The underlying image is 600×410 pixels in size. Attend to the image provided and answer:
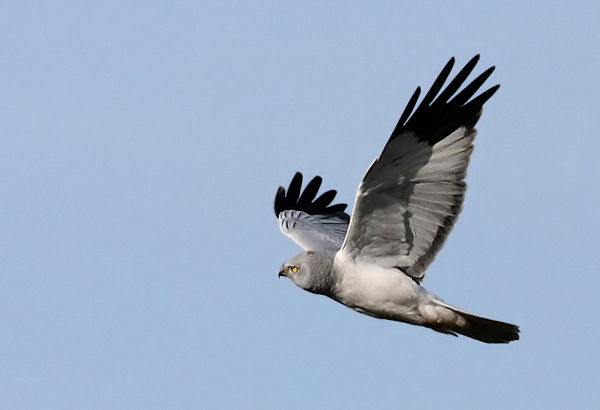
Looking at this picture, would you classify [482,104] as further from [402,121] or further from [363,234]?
[363,234]

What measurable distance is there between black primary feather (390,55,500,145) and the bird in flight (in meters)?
0.01

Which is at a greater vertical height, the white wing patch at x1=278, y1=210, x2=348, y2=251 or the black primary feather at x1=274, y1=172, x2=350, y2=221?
the black primary feather at x1=274, y1=172, x2=350, y2=221

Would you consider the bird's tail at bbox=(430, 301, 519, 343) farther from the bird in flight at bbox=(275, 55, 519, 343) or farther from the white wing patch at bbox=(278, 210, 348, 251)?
the white wing patch at bbox=(278, 210, 348, 251)

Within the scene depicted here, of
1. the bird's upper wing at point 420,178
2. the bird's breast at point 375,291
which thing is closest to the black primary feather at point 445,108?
the bird's upper wing at point 420,178

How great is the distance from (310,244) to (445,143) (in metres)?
2.75

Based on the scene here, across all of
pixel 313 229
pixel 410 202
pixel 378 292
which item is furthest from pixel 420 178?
pixel 313 229

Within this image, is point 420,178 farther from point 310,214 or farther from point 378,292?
point 310,214

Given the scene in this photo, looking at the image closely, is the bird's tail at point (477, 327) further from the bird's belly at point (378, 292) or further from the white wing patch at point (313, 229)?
the white wing patch at point (313, 229)

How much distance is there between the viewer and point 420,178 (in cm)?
1645

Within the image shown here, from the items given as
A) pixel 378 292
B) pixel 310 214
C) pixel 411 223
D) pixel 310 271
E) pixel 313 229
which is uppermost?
pixel 310 214

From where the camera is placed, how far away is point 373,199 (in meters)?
16.4

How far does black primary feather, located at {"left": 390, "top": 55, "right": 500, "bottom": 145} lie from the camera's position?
1605cm

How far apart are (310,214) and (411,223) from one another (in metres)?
3.83

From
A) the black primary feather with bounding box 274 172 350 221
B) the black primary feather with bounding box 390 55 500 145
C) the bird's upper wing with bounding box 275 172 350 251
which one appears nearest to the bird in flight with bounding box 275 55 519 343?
the black primary feather with bounding box 390 55 500 145
